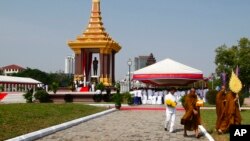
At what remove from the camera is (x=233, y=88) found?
16469mm

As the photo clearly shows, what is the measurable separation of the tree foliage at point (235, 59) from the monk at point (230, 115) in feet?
152

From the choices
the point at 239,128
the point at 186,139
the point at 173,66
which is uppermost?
the point at 173,66

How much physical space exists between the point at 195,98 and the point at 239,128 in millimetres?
7515

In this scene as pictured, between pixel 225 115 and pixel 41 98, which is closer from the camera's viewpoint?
pixel 225 115

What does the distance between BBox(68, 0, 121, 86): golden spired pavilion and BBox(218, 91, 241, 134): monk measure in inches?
1971

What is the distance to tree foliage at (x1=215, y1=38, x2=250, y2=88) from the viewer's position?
196 ft

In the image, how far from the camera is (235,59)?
60.2 m

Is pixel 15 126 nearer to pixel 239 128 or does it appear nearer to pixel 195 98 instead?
pixel 195 98

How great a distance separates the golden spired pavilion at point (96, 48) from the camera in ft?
217

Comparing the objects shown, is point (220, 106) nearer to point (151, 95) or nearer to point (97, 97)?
point (151, 95)

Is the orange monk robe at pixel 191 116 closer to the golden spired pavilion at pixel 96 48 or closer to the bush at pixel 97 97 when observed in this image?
the bush at pixel 97 97

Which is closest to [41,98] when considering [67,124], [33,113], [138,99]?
[138,99]

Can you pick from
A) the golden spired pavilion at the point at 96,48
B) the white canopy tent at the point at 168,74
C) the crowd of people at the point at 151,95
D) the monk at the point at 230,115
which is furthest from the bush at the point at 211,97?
the golden spired pavilion at the point at 96,48

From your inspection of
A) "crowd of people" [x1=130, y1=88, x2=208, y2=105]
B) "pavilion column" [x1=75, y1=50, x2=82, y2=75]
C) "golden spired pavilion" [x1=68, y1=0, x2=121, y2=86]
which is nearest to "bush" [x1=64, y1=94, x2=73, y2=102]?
"crowd of people" [x1=130, y1=88, x2=208, y2=105]
